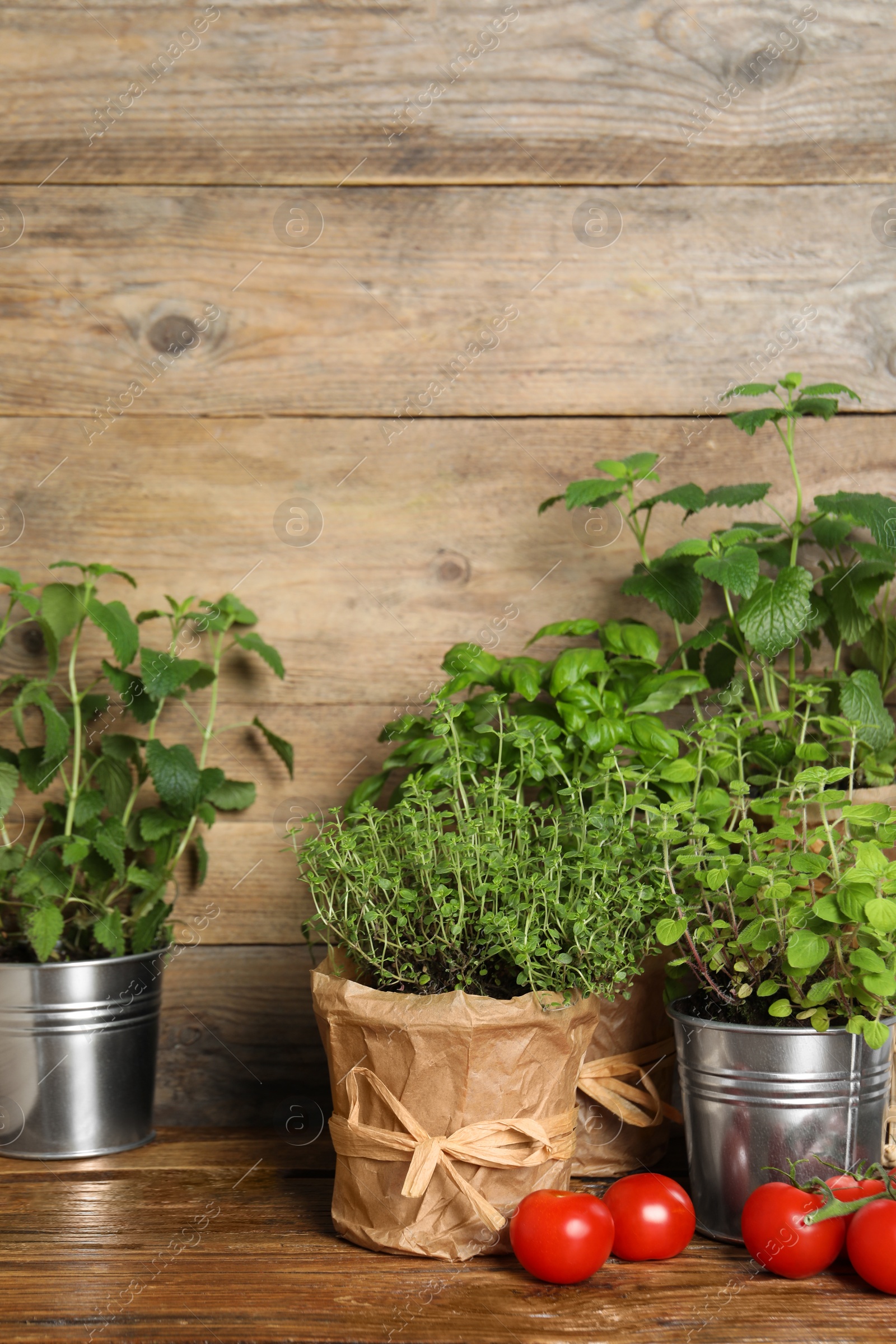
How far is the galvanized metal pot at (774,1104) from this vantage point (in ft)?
2.99

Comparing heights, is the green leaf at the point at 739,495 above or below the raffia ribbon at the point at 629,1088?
above

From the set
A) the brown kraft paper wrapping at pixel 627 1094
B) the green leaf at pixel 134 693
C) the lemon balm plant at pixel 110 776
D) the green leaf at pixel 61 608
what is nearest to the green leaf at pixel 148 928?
the lemon balm plant at pixel 110 776

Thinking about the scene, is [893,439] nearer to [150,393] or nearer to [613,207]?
[613,207]

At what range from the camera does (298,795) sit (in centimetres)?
132

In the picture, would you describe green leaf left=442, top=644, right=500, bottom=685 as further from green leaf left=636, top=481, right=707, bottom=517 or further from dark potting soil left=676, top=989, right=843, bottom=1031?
dark potting soil left=676, top=989, right=843, bottom=1031

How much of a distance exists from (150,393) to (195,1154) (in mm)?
917

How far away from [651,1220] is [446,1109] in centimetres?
20

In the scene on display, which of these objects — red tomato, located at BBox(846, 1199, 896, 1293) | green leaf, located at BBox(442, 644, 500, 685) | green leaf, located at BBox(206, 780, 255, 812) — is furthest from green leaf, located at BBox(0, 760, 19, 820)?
red tomato, located at BBox(846, 1199, 896, 1293)

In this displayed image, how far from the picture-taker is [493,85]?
132cm

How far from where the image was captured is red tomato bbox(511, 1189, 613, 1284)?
827mm

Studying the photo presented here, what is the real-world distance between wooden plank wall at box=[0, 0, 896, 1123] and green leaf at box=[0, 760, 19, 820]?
0.20 metres

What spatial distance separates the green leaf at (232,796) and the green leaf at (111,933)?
0.17 metres

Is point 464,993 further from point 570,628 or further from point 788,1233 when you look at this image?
point 570,628

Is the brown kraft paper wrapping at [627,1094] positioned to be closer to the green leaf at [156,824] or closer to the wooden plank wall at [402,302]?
the wooden plank wall at [402,302]
